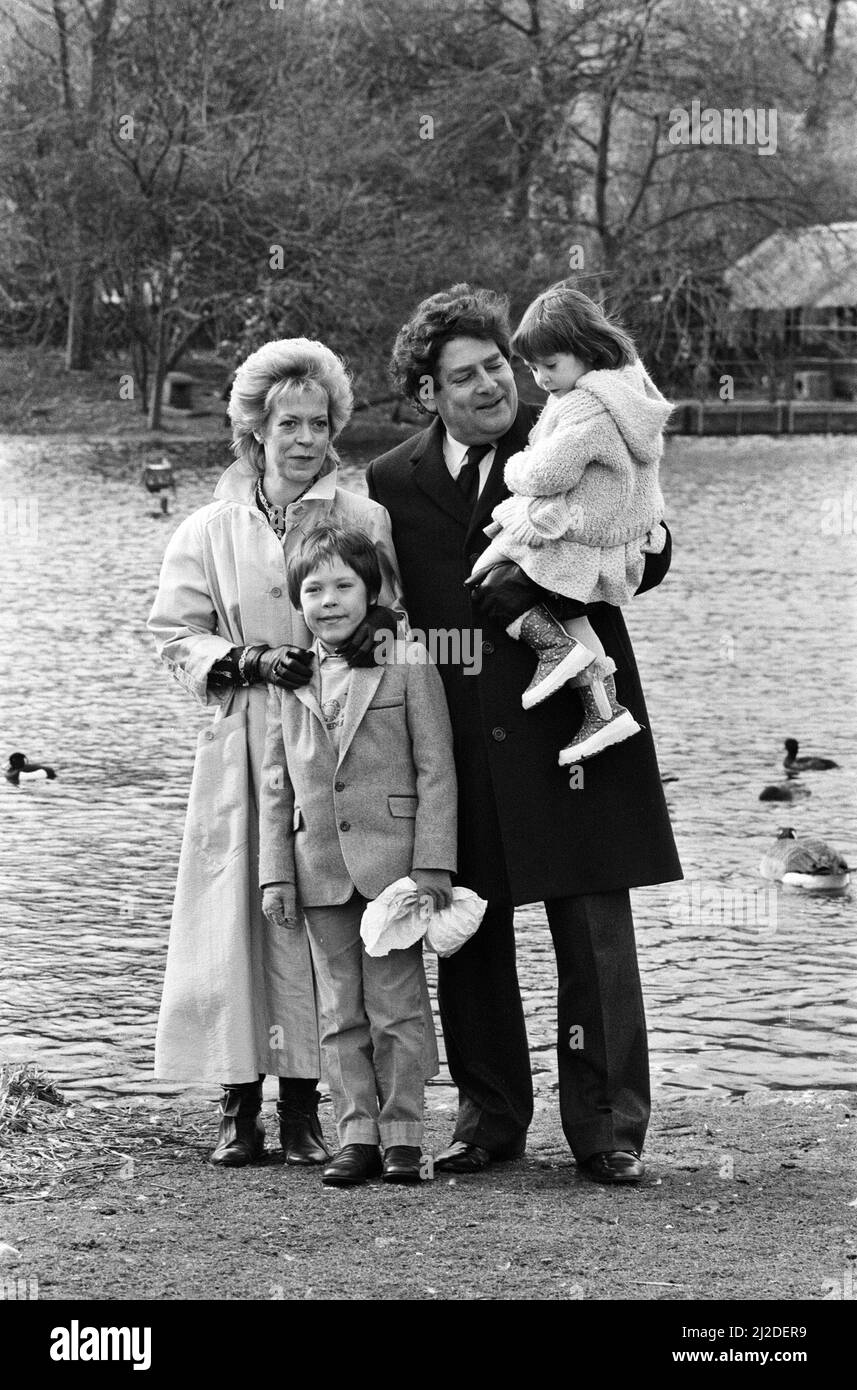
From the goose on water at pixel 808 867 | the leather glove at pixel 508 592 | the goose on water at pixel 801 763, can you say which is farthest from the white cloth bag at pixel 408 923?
the goose on water at pixel 801 763

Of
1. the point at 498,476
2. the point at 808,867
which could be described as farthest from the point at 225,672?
the point at 808,867

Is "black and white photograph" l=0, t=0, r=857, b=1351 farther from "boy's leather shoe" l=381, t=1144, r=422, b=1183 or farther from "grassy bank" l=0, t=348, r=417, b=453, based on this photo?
"grassy bank" l=0, t=348, r=417, b=453

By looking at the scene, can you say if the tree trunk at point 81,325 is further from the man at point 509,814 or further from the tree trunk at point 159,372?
the man at point 509,814

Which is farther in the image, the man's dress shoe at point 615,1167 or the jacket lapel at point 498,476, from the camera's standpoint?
the jacket lapel at point 498,476

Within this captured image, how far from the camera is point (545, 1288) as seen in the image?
3.83 m

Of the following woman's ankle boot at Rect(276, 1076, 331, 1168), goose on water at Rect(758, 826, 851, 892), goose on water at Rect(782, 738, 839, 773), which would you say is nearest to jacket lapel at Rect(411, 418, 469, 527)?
woman's ankle boot at Rect(276, 1076, 331, 1168)

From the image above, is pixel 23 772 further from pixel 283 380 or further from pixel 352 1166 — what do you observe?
pixel 352 1166

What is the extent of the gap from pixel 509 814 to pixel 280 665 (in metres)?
0.61

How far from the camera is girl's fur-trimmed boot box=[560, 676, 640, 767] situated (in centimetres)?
450

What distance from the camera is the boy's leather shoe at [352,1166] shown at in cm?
448

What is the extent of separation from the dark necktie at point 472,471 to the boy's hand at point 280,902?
38.9 inches

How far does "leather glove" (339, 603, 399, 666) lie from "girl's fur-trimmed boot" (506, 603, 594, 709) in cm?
27

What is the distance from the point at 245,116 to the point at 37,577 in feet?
59.6
